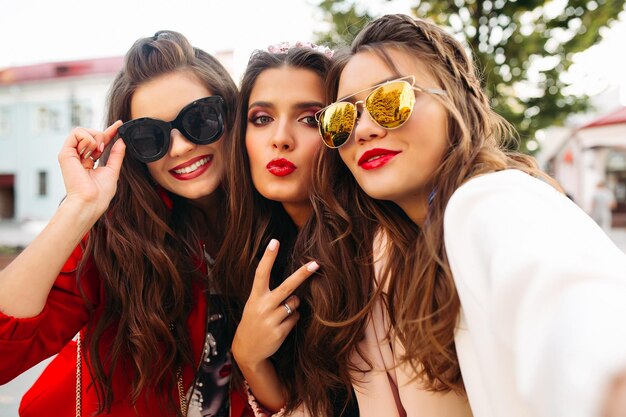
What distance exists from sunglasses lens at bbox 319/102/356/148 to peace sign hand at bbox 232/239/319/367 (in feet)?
1.76

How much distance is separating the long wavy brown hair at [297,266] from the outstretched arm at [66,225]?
0.63 meters

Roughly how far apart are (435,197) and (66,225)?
5.15 ft

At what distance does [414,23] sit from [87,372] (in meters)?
2.24

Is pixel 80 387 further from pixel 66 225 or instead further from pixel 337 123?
pixel 337 123

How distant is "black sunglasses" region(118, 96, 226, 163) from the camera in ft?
7.34

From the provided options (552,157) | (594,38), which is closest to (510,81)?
(594,38)

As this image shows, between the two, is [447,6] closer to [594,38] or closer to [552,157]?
[594,38]

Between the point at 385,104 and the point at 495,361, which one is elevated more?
the point at 385,104

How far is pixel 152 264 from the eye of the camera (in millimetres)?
2250

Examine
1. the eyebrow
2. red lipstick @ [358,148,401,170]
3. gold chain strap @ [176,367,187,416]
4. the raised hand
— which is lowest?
gold chain strap @ [176,367,187,416]

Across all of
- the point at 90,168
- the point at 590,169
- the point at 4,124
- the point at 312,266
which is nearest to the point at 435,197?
the point at 312,266

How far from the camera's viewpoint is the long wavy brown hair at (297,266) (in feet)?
6.07

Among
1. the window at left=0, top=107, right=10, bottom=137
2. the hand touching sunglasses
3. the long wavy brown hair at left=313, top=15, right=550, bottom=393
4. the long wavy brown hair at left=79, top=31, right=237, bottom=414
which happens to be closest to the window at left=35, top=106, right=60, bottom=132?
the window at left=0, top=107, right=10, bottom=137

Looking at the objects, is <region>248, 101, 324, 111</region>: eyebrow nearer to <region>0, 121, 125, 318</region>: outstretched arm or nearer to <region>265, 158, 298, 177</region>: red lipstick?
<region>265, 158, 298, 177</region>: red lipstick
